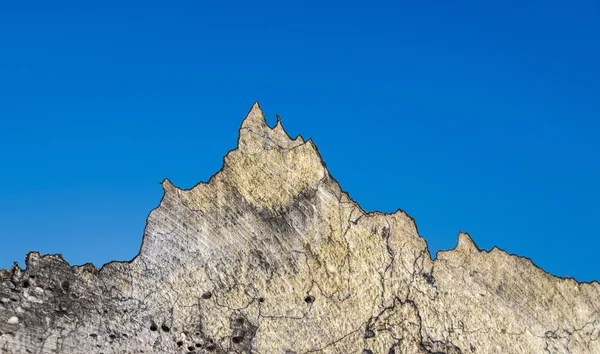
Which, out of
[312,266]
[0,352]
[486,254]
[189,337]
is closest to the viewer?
[0,352]

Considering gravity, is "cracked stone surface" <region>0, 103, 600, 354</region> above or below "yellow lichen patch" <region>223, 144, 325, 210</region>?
below

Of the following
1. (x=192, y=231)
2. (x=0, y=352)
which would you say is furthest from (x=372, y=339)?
(x=0, y=352)

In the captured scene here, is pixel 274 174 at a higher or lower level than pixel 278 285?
higher

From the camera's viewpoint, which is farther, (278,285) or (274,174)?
(274,174)

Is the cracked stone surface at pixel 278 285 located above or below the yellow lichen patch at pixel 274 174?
below

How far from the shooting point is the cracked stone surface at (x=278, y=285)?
16.0ft

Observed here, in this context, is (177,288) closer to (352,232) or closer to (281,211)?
(281,211)

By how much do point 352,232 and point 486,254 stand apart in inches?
50.9

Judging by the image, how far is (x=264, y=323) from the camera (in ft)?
16.8

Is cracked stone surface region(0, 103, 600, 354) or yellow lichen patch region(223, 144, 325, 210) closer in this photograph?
cracked stone surface region(0, 103, 600, 354)

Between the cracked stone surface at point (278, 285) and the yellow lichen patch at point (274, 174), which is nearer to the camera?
the cracked stone surface at point (278, 285)

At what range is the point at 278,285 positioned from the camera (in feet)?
17.3

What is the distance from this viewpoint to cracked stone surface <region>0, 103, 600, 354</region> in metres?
4.87

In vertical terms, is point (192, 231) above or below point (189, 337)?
above
